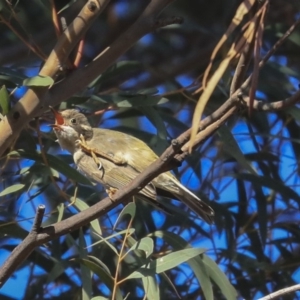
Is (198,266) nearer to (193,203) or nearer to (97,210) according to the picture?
(193,203)

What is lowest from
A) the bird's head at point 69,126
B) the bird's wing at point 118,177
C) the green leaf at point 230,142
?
the bird's wing at point 118,177

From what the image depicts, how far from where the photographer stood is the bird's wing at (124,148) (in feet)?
10.2

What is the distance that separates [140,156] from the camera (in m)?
3.17

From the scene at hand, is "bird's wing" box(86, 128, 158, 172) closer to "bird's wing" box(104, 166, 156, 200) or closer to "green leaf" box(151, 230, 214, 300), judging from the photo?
"bird's wing" box(104, 166, 156, 200)

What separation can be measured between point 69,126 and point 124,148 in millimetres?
210

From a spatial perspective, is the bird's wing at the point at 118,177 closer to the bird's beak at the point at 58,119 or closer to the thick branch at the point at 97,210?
the bird's beak at the point at 58,119

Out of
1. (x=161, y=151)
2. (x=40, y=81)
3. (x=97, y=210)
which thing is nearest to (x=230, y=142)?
(x=161, y=151)

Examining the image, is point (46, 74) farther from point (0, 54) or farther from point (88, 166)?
Result: point (0, 54)

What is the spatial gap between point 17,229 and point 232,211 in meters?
1.48

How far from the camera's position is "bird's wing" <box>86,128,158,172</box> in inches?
123

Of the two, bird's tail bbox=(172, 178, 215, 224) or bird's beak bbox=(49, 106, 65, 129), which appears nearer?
bird's tail bbox=(172, 178, 215, 224)

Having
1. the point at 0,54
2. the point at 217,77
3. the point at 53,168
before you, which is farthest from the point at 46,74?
the point at 0,54

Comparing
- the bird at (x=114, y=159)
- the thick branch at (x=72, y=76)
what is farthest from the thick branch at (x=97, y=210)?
the bird at (x=114, y=159)

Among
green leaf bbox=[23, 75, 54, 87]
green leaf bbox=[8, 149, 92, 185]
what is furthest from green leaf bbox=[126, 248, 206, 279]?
green leaf bbox=[23, 75, 54, 87]
